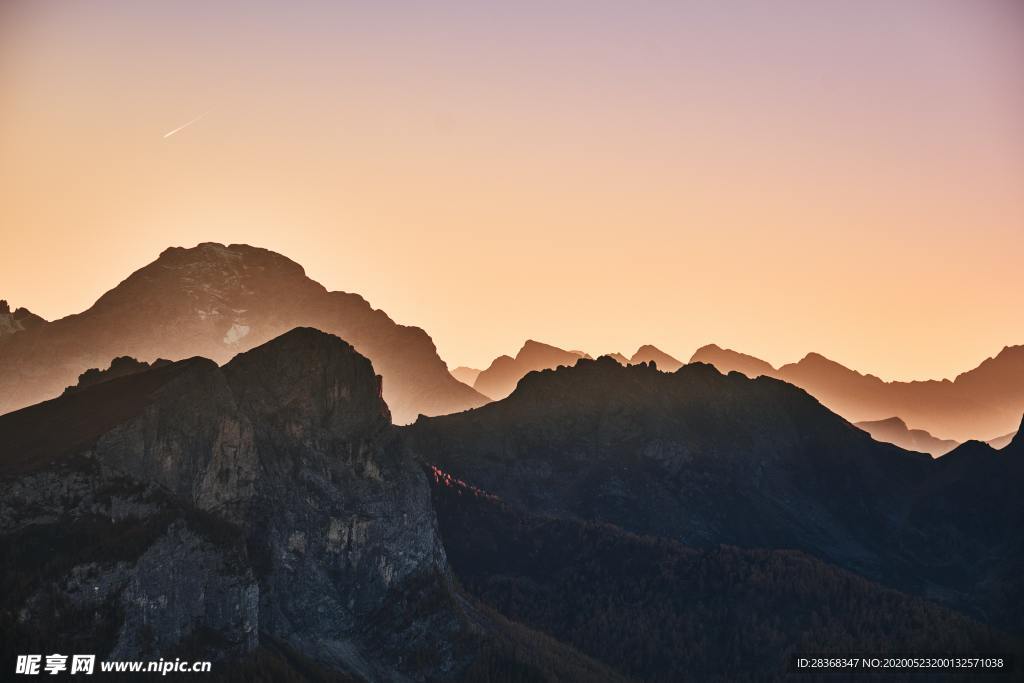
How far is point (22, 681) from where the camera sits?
604ft

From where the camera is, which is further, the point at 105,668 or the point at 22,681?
the point at 105,668

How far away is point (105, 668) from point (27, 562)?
76.5 ft

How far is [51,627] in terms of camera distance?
636ft

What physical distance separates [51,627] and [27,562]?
1300 cm

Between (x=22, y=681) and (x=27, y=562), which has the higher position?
(x=27, y=562)

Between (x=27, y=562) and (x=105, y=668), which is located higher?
(x=27, y=562)

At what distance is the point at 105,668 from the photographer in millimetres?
197125

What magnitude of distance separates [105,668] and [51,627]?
11898 millimetres

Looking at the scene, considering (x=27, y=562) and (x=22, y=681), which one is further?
(x=27, y=562)

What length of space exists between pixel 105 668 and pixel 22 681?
15.8m

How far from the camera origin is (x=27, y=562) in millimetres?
198750

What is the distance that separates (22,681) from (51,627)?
11.6 metres
